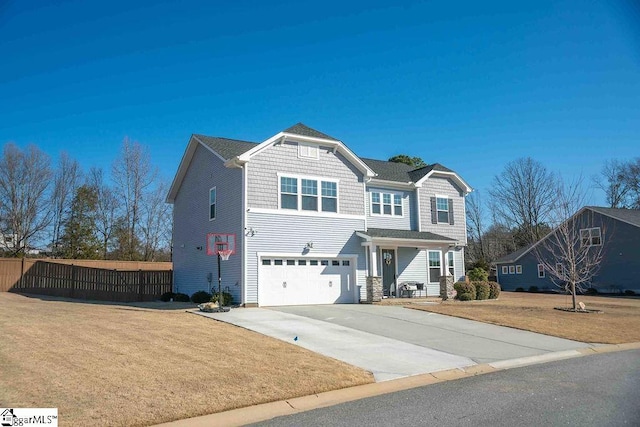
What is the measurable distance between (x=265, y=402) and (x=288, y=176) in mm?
14483

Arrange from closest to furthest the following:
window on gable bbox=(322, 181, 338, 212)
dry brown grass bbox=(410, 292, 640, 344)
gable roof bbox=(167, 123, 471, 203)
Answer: dry brown grass bbox=(410, 292, 640, 344), gable roof bbox=(167, 123, 471, 203), window on gable bbox=(322, 181, 338, 212)

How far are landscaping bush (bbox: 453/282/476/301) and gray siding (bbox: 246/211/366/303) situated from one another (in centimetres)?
516

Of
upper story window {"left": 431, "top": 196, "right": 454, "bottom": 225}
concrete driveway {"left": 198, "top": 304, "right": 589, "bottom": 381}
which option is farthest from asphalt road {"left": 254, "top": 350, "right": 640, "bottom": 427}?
upper story window {"left": 431, "top": 196, "right": 454, "bottom": 225}

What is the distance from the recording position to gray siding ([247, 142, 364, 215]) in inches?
796

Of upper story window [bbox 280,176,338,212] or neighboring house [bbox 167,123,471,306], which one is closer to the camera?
neighboring house [bbox 167,123,471,306]

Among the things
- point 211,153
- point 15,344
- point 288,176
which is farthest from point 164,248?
point 15,344

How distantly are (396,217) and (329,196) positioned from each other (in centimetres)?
493

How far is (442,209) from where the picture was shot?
88.9ft

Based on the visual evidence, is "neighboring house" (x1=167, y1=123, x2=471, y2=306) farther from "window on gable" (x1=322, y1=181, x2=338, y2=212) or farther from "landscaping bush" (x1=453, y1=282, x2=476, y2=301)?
"landscaping bush" (x1=453, y1=282, x2=476, y2=301)

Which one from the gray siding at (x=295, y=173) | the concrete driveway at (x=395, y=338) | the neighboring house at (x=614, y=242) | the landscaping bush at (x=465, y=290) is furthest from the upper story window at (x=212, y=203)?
the neighboring house at (x=614, y=242)

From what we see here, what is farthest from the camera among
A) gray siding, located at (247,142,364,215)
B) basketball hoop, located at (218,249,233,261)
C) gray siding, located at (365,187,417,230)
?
gray siding, located at (365,187,417,230)

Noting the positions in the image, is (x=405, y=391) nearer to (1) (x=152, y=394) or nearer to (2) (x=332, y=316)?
(1) (x=152, y=394)

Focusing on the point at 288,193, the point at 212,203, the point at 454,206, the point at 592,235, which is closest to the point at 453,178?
the point at 454,206

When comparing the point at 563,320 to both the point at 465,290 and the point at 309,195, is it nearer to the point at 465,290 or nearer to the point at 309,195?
the point at 465,290
